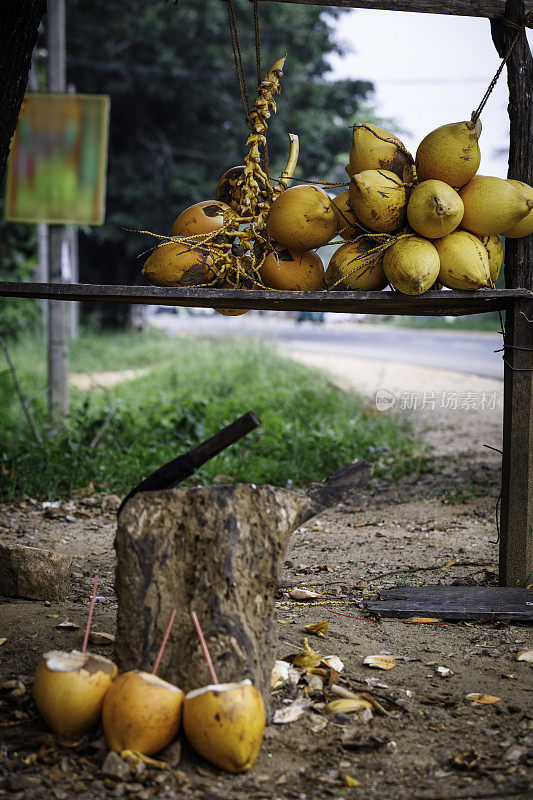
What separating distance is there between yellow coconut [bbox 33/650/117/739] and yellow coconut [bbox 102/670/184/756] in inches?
2.3

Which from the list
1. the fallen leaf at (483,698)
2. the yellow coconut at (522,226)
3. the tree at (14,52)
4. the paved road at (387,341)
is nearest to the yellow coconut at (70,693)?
the fallen leaf at (483,698)

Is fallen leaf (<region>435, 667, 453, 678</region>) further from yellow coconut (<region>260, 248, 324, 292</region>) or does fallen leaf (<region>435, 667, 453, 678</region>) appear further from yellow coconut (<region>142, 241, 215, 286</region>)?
yellow coconut (<region>142, 241, 215, 286</region>)

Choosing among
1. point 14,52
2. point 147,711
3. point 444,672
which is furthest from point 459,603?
point 14,52

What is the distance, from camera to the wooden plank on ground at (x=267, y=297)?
2.60 meters

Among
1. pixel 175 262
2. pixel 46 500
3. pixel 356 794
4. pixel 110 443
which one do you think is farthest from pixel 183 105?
pixel 356 794

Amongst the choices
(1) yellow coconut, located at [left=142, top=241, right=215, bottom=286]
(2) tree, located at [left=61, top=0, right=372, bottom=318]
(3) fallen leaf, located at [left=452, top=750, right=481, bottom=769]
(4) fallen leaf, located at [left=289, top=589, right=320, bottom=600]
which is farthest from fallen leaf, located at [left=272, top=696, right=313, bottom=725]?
(2) tree, located at [left=61, top=0, right=372, bottom=318]

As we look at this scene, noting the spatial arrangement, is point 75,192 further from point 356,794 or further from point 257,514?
point 356,794

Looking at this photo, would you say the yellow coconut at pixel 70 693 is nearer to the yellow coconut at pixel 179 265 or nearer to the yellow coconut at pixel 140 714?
the yellow coconut at pixel 140 714

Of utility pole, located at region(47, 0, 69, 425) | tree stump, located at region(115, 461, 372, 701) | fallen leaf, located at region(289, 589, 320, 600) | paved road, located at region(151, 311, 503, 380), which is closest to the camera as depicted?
tree stump, located at region(115, 461, 372, 701)

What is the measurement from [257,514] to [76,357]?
12.5 meters

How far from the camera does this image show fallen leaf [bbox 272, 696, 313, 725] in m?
2.20

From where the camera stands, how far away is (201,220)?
2820 millimetres

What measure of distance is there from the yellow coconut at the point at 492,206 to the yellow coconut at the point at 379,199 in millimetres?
258

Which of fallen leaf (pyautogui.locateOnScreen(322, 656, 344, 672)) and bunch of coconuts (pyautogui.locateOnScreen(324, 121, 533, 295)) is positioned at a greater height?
bunch of coconuts (pyautogui.locateOnScreen(324, 121, 533, 295))
